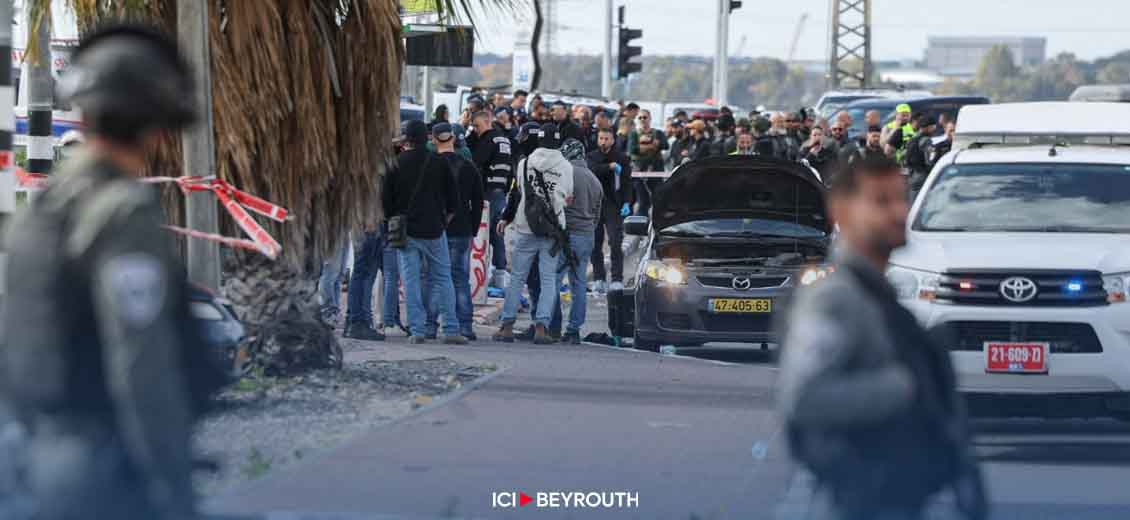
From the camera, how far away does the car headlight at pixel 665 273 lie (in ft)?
50.0

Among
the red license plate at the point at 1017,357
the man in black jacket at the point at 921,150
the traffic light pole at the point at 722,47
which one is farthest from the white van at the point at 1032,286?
the traffic light pole at the point at 722,47

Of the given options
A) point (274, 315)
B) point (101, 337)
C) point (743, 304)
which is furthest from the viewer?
point (743, 304)

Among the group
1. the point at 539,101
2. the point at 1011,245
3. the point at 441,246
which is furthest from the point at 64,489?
the point at 539,101

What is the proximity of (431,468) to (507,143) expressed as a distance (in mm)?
11593

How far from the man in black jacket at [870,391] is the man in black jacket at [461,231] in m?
11.6

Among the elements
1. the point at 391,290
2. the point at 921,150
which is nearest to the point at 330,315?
the point at 391,290

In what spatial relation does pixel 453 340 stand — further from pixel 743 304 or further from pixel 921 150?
pixel 921 150

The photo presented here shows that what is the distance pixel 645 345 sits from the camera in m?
16.5

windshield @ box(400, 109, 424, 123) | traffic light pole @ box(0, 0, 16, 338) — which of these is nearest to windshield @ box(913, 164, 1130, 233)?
traffic light pole @ box(0, 0, 16, 338)

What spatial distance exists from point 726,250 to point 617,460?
608cm

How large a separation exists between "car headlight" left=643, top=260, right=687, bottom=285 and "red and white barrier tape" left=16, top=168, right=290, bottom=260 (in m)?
4.43

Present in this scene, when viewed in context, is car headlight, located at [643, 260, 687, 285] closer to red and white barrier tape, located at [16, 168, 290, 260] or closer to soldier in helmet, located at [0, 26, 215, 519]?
red and white barrier tape, located at [16, 168, 290, 260]

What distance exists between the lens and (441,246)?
51.4 feet

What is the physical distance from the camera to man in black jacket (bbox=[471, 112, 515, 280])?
20.3m
